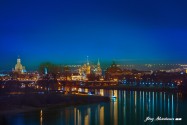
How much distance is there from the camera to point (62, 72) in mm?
57625

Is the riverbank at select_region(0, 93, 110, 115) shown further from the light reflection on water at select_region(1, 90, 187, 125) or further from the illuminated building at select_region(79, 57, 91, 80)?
the illuminated building at select_region(79, 57, 91, 80)

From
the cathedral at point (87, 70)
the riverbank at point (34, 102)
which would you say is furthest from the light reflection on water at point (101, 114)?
the cathedral at point (87, 70)

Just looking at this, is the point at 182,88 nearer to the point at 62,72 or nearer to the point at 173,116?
the point at 173,116

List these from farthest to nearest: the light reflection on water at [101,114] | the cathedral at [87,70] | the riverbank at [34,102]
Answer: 1. the cathedral at [87,70]
2. the riverbank at [34,102]
3. the light reflection on water at [101,114]

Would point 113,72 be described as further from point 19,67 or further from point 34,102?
point 34,102

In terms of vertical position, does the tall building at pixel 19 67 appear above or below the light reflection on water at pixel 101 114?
above

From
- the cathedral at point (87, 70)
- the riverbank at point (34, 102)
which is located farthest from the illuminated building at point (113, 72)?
the riverbank at point (34, 102)

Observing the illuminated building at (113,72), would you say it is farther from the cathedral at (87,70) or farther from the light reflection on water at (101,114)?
the light reflection on water at (101,114)

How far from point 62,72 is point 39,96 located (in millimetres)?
34781

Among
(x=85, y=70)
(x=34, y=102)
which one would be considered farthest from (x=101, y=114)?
(x=85, y=70)

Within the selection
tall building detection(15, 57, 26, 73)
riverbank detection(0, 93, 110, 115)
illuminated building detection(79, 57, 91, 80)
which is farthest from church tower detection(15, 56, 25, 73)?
riverbank detection(0, 93, 110, 115)

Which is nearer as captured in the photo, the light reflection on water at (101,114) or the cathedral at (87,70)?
the light reflection on water at (101,114)

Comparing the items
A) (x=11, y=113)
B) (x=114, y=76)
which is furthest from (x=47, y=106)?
(x=114, y=76)

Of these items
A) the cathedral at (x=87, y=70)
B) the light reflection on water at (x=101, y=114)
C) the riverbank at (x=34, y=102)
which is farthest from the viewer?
the cathedral at (x=87, y=70)
